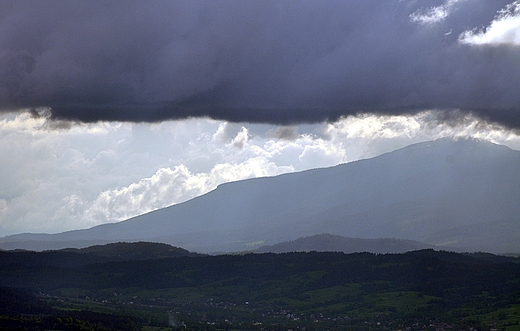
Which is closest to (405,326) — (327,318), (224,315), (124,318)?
(327,318)

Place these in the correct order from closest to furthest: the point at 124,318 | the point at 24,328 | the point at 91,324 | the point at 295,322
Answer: the point at 24,328 < the point at 91,324 < the point at 124,318 < the point at 295,322

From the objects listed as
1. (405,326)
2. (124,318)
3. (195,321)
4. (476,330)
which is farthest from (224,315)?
(476,330)

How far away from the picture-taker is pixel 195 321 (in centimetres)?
18150

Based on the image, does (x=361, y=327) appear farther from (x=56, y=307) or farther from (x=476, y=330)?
(x=56, y=307)

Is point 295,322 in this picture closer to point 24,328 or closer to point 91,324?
point 91,324

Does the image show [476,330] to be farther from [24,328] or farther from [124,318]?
[24,328]

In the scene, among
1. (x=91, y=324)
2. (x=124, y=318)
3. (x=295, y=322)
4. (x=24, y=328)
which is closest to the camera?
(x=24, y=328)

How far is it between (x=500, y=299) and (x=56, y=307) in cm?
10831

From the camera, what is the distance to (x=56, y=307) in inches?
7451

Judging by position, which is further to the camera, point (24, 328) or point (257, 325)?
point (257, 325)

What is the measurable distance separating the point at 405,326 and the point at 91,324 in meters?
69.6

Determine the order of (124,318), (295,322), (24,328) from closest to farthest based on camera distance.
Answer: (24,328) → (124,318) → (295,322)

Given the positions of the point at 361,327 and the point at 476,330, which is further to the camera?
the point at 361,327

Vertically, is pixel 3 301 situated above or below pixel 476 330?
above
